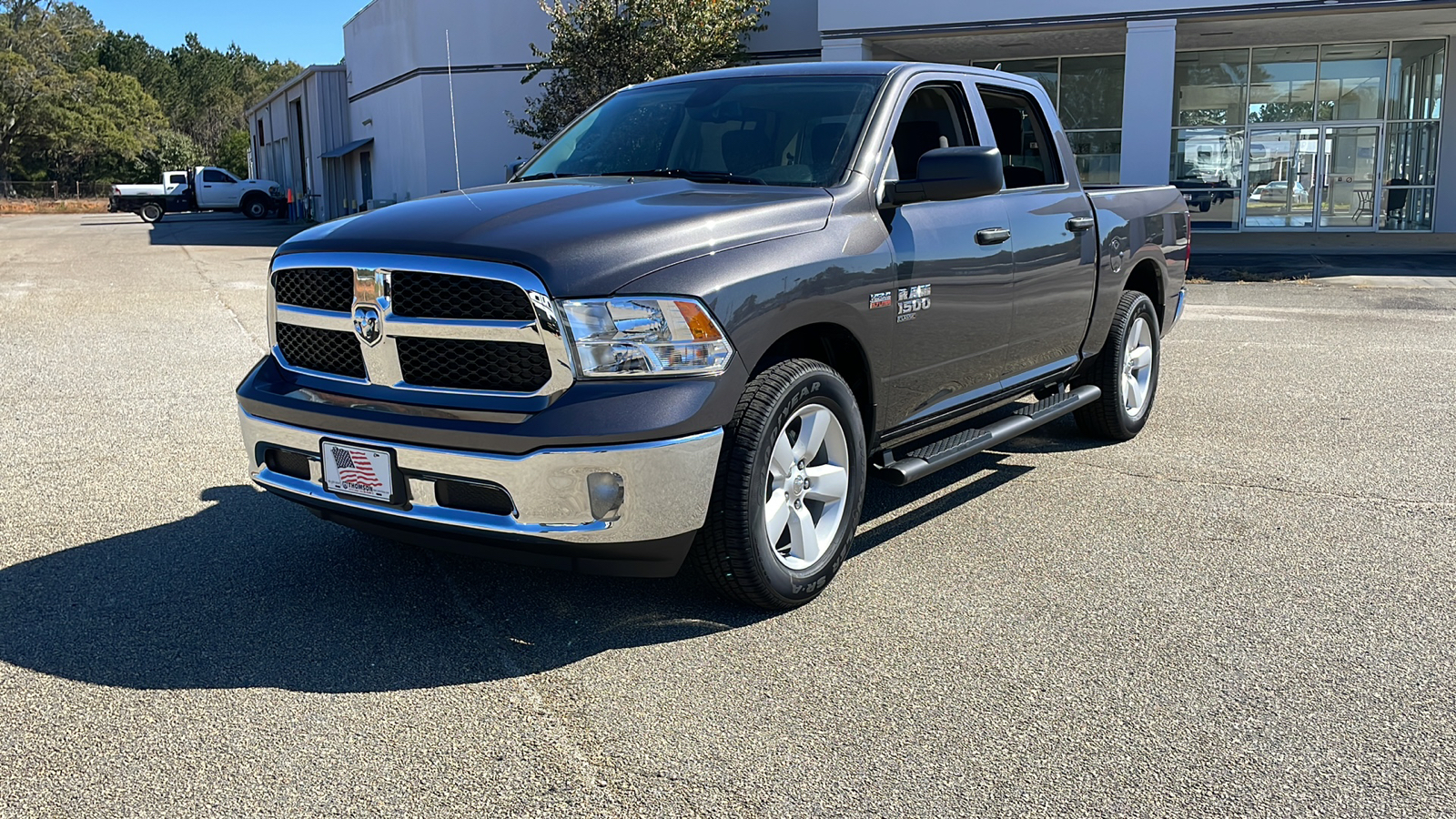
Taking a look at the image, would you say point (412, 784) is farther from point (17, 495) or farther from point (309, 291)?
point (17, 495)

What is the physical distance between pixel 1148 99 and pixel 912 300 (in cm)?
1764

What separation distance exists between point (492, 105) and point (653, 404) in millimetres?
27459

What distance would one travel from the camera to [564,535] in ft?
11.7

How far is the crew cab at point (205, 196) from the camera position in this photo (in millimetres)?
48969

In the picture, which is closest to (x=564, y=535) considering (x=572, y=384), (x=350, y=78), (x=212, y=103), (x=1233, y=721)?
(x=572, y=384)

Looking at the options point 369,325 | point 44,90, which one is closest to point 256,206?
point 44,90

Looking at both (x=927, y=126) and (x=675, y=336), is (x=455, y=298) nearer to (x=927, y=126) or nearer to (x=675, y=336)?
(x=675, y=336)

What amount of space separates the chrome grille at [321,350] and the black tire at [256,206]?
48867mm

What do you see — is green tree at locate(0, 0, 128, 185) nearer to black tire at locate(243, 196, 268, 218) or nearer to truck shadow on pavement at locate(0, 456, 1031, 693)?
black tire at locate(243, 196, 268, 218)

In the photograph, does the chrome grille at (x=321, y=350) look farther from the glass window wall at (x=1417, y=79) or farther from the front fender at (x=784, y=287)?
the glass window wall at (x=1417, y=79)

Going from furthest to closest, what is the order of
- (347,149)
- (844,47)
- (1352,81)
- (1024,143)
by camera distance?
(347,149) → (1352,81) → (844,47) → (1024,143)

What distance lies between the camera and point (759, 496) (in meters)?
3.82

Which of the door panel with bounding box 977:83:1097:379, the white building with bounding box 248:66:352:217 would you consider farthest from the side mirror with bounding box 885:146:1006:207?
the white building with bounding box 248:66:352:217

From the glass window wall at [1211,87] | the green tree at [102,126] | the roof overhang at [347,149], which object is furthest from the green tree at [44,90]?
the glass window wall at [1211,87]
